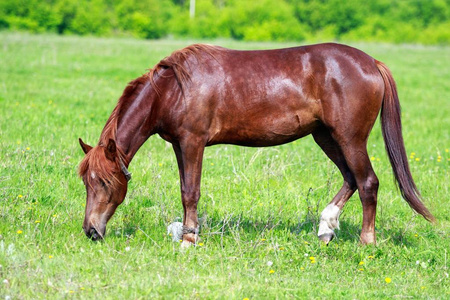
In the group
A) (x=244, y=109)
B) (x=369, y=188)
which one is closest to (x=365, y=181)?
(x=369, y=188)

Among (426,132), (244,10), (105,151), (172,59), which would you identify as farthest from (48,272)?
(244,10)

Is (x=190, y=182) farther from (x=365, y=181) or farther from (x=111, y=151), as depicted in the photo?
(x=365, y=181)

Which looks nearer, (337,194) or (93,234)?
(93,234)

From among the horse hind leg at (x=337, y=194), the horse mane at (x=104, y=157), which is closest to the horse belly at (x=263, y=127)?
the horse hind leg at (x=337, y=194)

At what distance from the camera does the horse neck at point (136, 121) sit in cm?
546

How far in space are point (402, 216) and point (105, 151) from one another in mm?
3548

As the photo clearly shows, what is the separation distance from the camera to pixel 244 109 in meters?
5.59

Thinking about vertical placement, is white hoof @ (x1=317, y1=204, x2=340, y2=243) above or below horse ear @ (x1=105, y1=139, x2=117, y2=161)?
below

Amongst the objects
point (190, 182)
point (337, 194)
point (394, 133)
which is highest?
point (394, 133)

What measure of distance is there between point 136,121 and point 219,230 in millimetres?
1426

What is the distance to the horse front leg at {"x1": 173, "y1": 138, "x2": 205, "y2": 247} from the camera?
5488 mm

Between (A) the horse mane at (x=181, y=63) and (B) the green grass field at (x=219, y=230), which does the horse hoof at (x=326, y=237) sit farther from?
(A) the horse mane at (x=181, y=63)

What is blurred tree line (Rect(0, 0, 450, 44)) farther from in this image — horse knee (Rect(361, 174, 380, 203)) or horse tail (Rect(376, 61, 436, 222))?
horse knee (Rect(361, 174, 380, 203))

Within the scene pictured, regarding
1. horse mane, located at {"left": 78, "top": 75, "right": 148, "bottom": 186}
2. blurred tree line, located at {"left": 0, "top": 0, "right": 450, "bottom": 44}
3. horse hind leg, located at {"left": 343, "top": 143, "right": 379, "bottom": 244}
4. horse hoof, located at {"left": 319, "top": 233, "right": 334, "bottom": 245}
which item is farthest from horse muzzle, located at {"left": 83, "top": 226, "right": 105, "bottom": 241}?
blurred tree line, located at {"left": 0, "top": 0, "right": 450, "bottom": 44}
